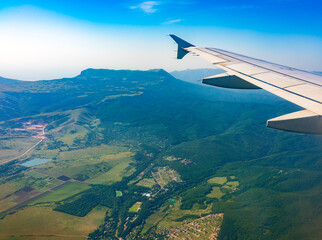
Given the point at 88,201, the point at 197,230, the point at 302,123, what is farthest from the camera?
the point at 88,201

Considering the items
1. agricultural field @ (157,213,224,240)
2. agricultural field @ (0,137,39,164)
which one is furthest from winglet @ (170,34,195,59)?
agricultural field @ (0,137,39,164)

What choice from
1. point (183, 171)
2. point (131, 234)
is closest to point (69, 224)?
point (131, 234)

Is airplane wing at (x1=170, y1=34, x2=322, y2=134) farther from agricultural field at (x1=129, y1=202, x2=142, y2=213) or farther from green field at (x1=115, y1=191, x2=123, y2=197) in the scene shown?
green field at (x1=115, y1=191, x2=123, y2=197)

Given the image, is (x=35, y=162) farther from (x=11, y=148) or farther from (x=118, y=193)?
(x=118, y=193)

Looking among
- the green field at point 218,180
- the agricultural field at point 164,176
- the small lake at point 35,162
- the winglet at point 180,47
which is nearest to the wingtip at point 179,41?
the winglet at point 180,47

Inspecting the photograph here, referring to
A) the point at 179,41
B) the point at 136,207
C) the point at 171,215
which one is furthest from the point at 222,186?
the point at 179,41

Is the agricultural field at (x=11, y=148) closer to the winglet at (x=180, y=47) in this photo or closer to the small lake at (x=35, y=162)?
the small lake at (x=35, y=162)

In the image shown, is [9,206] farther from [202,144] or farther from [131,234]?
[202,144]
